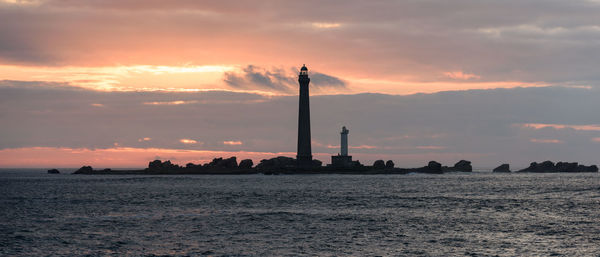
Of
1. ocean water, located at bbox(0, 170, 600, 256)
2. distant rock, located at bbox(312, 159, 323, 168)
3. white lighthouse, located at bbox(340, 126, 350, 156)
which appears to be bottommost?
ocean water, located at bbox(0, 170, 600, 256)

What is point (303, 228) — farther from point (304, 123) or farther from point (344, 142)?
point (344, 142)

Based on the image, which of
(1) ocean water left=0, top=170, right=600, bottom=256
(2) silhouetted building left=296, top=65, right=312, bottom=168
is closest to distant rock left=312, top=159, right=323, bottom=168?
(2) silhouetted building left=296, top=65, right=312, bottom=168

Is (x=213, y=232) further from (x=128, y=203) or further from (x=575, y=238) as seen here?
(x=128, y=203)

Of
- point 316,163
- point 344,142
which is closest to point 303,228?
point 344,142

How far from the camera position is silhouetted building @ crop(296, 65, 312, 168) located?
155125mm

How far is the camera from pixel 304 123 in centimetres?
15500

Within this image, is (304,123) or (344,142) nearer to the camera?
(304,123)

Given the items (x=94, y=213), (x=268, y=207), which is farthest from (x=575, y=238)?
(x=94, y=213)

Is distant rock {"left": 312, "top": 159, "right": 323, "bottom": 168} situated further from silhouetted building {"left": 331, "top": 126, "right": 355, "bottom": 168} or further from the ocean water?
the ocean water

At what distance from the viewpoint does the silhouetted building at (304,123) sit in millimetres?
155125

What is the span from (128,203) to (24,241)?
33571 millimetres

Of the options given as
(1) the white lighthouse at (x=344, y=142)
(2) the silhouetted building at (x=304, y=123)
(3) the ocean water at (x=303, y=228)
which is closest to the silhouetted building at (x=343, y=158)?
(1) the white lighthouse at (x=344, y=142)

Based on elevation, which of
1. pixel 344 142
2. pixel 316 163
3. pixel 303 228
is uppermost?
pixel 344 142

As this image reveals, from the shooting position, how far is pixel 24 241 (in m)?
42.0
